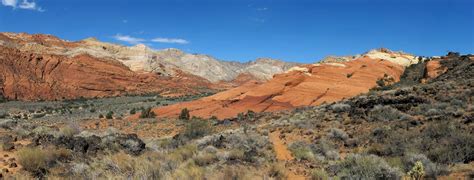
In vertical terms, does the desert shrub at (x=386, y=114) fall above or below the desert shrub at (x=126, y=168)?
above

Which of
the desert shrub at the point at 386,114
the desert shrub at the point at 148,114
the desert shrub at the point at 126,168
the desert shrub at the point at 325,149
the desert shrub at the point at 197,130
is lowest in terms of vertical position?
the desert shrub at the point at 148,114

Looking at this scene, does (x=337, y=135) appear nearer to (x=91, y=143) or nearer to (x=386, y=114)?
(x=386, y=114)

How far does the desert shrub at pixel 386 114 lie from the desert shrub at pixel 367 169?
8.27 metres

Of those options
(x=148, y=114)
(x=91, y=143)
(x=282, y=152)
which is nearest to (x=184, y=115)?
(x=148, y=114)

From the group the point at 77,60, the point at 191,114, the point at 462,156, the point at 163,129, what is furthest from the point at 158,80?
the point at 462,156

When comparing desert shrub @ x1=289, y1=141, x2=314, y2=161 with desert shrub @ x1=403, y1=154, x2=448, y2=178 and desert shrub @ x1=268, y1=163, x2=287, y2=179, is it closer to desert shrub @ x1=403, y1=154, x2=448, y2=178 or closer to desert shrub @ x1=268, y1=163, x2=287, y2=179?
desert shrub @ x1=403, y1=154, x2=448, y2=178

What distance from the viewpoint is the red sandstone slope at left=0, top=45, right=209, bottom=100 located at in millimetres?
75062

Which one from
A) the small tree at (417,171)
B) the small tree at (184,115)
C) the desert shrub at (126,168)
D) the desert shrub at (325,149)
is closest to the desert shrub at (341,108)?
the desert shrub at (325,149)

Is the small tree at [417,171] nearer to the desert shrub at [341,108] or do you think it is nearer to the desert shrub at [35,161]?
the desert shrub at [35,161]

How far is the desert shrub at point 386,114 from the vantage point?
1916 cm

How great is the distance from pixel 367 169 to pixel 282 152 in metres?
5.32

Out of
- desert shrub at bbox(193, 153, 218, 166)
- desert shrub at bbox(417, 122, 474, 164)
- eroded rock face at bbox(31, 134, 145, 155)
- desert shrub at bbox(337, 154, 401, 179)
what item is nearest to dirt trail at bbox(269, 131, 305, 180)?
desert shrub at bbox(337, 154, 401, 179)

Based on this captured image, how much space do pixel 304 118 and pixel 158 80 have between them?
268ft

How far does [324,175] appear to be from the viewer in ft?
33.3
